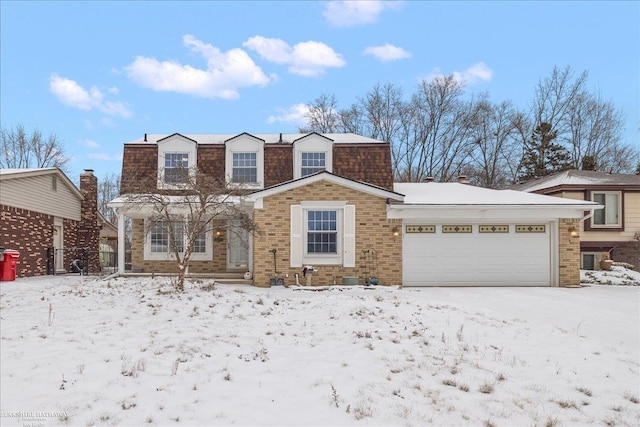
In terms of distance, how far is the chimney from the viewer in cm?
2033

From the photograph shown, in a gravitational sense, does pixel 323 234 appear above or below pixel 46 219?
below

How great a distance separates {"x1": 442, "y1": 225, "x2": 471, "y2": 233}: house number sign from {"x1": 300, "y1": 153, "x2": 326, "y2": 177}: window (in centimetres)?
516

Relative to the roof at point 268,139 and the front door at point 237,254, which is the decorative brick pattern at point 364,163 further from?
the front door at point 237,254

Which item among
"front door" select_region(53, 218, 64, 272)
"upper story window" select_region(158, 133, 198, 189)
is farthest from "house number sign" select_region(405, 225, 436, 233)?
"front door" select_region(53, 218, 64, 272)

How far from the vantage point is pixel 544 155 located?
98.8 ft

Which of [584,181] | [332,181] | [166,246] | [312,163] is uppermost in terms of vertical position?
[312,163]

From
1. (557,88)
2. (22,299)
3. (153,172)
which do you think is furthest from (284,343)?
(557,88)

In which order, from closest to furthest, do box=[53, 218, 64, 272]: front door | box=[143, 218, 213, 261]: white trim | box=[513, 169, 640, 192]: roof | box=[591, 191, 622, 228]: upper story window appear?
box=[143, 218, 213, 261]: white trim
box=[53, 218, 64, 272]: front door
box=[513, 169, 640, 192]: roof
box=[591, 191, 622, 228]: upper story window

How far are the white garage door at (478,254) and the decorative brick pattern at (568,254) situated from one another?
14.1 inches

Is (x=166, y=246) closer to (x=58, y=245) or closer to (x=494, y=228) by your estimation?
(x=58, y=245)

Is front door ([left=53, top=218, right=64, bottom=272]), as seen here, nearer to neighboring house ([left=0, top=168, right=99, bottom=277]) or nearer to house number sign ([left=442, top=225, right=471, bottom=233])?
neighboring house ([left=0, top=168, right=99, bottom=277])

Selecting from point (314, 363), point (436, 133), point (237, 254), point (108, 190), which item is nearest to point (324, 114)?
point (436, 133)

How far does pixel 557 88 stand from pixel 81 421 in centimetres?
3585

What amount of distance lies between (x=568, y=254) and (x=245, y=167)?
11.6 meters
